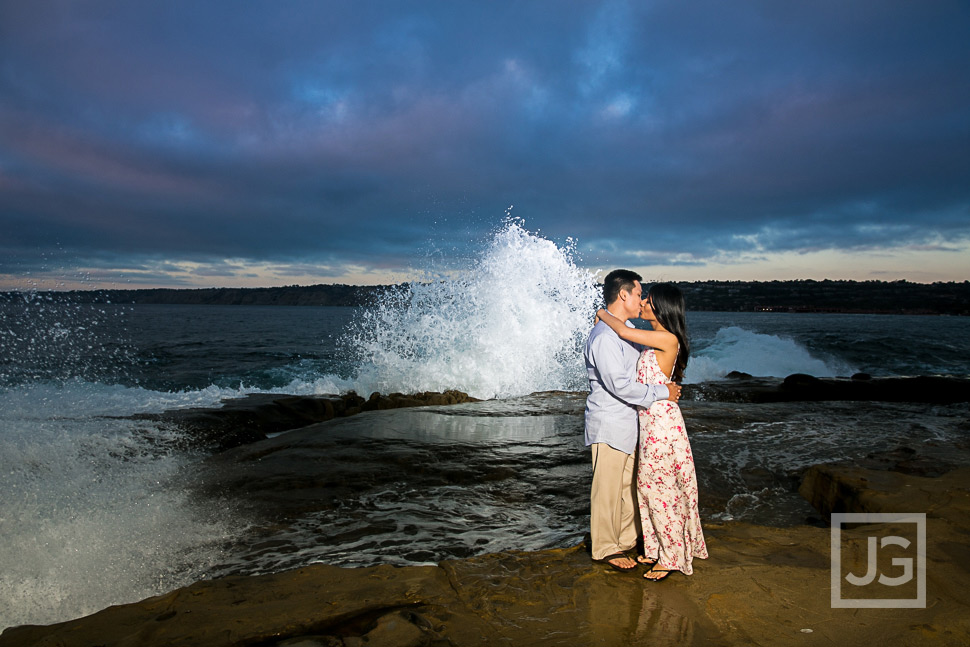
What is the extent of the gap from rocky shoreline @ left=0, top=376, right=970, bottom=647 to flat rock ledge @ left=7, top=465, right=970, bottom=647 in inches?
0.4

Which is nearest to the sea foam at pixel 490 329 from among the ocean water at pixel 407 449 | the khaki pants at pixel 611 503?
the ocean water at pixel 407 449

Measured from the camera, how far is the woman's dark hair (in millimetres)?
3402

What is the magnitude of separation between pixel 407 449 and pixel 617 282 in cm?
515

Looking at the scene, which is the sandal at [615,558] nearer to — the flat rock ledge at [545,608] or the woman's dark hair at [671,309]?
the flat rock ledge at [545,608]

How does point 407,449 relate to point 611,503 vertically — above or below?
below

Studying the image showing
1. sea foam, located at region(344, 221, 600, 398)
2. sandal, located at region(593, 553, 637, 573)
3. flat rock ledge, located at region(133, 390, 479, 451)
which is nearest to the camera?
sandal, located at region(593, 553, 637, 573)

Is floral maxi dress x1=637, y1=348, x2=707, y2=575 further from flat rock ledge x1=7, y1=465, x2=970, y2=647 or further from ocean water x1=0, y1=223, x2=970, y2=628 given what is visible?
ocean water x1=0, y1=223, x2=970, y2=628

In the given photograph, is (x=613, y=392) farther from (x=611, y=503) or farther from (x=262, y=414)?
(x=262, y=414)

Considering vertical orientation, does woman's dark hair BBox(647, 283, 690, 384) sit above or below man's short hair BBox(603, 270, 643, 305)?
below

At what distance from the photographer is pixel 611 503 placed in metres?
3.60

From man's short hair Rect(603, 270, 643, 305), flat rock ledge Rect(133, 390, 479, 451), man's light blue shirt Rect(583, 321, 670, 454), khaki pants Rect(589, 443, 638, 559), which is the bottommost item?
flat rock ledge Rect(133, 390, 479, 451)
